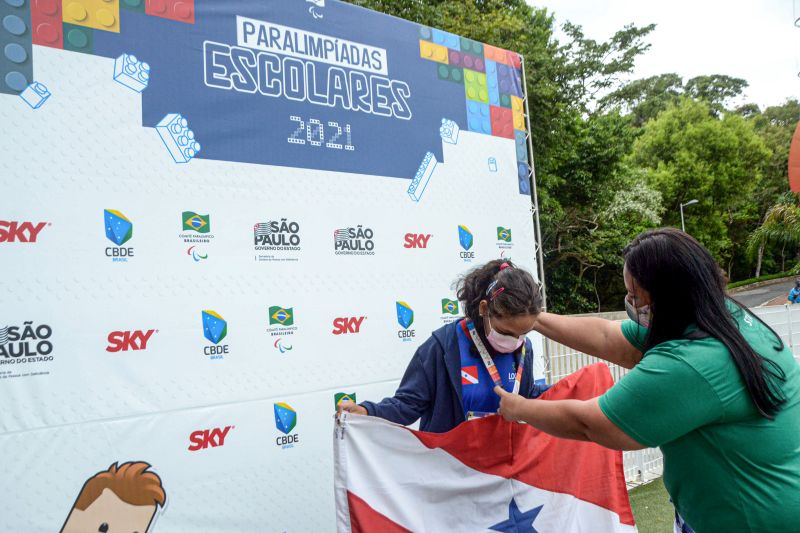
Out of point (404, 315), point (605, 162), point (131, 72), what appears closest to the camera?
point (131, 72)

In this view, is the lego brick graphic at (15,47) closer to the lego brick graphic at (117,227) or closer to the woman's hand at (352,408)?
the lego brick graphic at (117,227)

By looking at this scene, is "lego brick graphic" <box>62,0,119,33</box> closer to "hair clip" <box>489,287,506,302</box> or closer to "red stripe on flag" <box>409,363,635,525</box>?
"hair clip" <box>489,287,506,302</box>

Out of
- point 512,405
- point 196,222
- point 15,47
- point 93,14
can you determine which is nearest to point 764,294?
point 196,222

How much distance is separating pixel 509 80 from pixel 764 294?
91.8 feet

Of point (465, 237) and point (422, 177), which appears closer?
point (422, 177)

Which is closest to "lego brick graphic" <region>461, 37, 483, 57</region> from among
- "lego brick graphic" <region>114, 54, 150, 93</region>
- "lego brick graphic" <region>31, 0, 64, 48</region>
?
"lego brick graphic" <region>114, 54, 150, 93</region>

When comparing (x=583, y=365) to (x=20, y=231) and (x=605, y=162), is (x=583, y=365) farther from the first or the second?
(x=605, y=162)

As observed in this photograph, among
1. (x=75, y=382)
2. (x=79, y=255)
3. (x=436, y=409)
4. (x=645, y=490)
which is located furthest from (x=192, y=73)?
(x=645, y=490)

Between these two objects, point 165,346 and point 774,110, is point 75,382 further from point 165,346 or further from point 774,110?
point 774,110

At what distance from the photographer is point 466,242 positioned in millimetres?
4430

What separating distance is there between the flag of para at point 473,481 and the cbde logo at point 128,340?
48.5 inches

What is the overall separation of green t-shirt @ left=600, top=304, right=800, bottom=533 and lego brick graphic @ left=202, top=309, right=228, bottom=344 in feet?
7.42

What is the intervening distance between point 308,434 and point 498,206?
7.40 feet

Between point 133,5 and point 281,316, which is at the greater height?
point 133,5
